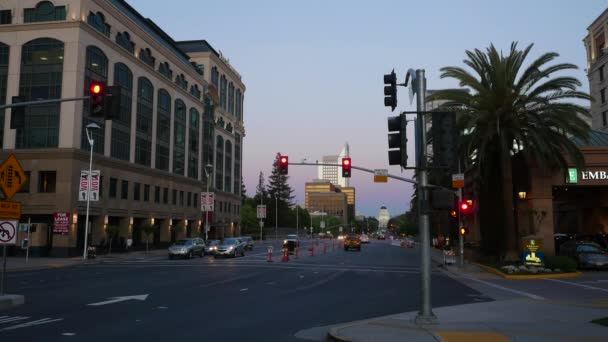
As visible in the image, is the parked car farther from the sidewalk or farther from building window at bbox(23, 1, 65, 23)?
building window at bbox(23, 1, 65, 23)

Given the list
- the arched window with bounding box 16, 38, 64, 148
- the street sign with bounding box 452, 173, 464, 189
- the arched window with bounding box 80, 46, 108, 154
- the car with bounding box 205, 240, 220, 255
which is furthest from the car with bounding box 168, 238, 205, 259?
the street sign with bounding box 452, 173, 464, 189

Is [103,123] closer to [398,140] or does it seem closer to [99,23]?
[99,23]

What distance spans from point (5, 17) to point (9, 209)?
128 ft

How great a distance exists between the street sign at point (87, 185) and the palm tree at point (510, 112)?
1031 inches

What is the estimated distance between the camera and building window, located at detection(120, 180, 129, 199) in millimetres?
53628

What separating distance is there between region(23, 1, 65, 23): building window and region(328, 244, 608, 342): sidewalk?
4422cm

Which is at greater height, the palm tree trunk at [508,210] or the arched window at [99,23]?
the arched window at [99,23]

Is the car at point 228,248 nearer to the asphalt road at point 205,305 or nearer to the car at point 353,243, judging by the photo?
the car at point 353,243

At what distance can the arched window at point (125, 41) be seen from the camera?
53625mm

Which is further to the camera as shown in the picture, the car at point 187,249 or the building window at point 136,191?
the building window at point 136,191

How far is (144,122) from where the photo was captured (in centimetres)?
5900

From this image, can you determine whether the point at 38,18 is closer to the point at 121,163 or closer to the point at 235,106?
the point at 121,163

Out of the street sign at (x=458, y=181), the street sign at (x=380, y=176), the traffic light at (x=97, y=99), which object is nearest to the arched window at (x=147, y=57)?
the street sign at (x=380, y=176)

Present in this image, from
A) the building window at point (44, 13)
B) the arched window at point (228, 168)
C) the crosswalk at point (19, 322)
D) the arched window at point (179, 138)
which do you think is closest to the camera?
the crosswalk at point (19, 322)
